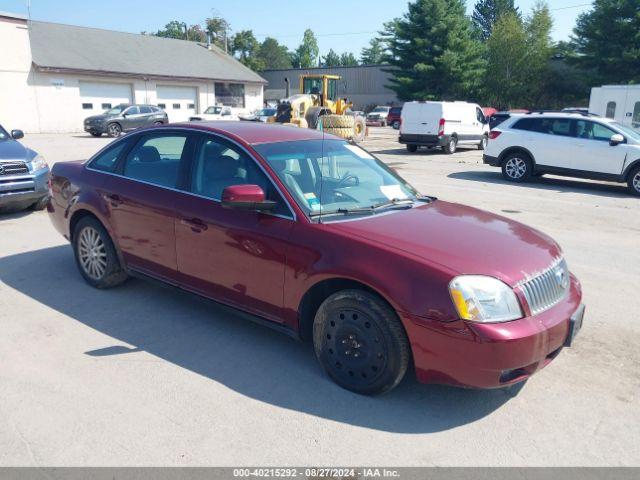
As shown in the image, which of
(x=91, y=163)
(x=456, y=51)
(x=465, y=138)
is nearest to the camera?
(x=91, y=163)

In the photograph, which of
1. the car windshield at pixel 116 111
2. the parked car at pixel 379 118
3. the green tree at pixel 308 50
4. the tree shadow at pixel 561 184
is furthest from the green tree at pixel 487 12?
the tree shadow at pixel 561 184

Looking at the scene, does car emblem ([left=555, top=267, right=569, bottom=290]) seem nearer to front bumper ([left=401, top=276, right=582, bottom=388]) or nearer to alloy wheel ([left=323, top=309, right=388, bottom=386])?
front bumper ([left=401, top=276, right=582, bottom=388])

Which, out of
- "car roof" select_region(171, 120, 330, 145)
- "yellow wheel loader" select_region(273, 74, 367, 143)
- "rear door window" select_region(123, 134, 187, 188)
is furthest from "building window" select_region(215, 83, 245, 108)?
"car roof" select_region(171, 120, 330, 145)

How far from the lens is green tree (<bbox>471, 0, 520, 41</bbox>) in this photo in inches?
3497

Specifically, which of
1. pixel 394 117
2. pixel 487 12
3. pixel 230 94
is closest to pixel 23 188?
pixel 394 117

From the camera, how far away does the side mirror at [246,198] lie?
393 cm

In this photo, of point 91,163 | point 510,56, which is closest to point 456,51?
point 510,56

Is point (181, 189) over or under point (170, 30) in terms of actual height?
under

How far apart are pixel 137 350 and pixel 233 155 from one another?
169cm

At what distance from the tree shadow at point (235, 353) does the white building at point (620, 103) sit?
77.0 feet

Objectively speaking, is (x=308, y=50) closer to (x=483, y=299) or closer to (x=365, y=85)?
(x=365, y=85)

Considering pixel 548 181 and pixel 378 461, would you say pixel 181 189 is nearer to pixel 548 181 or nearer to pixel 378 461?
pixel 378 461

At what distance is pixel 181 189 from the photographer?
4695 millimetres

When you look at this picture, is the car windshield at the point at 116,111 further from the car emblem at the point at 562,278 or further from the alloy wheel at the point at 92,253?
the car emblem at the point at 562,278
